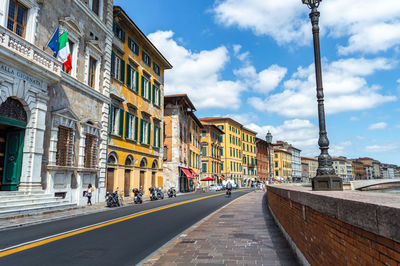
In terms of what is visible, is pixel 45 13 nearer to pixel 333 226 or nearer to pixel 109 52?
pixel 109 52

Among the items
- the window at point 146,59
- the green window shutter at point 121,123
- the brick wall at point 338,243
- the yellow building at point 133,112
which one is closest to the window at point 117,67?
the yellow building at point 133,112

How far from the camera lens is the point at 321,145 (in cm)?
871

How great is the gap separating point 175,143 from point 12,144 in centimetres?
2548

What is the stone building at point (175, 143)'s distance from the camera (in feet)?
128

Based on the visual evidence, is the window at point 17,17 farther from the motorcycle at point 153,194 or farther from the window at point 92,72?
the motorcycle at point 153,194

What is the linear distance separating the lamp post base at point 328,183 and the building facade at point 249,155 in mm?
73896

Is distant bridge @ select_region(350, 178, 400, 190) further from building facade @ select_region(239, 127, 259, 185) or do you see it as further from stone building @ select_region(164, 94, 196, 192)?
building facade @ select_region(239, 127, 259, 185)

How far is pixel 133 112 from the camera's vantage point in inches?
1071

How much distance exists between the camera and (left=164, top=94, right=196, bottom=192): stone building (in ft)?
128

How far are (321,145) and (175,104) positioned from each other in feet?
108

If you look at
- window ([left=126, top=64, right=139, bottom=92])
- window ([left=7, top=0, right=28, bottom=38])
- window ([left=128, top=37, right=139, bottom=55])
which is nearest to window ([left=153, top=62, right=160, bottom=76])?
window ([left=128, top=37, right=139, bottom=55])

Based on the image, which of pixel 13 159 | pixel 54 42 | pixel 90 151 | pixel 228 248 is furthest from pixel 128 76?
pixel 228 248

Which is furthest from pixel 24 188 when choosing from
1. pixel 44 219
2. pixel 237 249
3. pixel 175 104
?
pixel 175 104

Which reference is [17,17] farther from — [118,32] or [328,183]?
[328,183]
